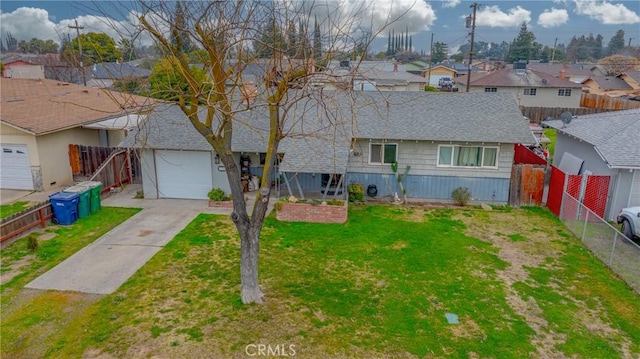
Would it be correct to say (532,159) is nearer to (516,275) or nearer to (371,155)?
(371,155)

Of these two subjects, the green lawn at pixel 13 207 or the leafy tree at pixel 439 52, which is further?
the leafy tree at pixel 439 52

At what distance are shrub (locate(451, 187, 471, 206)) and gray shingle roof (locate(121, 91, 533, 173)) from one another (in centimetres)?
197

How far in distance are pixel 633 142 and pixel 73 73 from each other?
46361mm

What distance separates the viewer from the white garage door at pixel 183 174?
52.4 feet

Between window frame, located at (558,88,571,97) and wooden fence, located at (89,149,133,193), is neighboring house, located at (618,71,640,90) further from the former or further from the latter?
wooden fence, located at (89,149,133,193)

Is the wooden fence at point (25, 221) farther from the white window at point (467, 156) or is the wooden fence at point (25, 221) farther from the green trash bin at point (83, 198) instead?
the white window at point (467, 156)

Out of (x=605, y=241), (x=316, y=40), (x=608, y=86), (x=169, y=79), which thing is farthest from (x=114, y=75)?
(x=608, y=86)

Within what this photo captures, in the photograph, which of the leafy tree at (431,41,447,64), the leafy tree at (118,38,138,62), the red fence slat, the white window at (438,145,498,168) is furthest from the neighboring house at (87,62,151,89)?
the leafy tree at (431,41,447,64)

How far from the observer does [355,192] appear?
1584 centimetres

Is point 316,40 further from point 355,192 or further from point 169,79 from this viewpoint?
point 355,192

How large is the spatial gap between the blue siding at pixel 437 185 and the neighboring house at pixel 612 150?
318cm

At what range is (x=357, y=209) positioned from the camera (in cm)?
1529

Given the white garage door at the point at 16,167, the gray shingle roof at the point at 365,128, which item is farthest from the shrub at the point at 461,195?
the white garage door at the point at 16,167

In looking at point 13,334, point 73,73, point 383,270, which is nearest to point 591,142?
point 383,270
